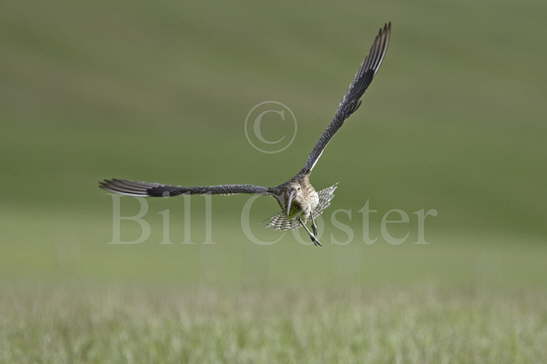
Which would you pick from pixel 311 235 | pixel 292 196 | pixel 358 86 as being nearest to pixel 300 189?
pixel 292 196

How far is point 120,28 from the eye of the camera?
98.2m

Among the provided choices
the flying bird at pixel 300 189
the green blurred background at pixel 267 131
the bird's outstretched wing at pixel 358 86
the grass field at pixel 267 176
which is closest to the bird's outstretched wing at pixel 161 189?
the flying bird at pixel 300 189

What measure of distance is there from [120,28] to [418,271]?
239 feet

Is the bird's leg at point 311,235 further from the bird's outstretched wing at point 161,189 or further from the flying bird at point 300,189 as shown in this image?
the bird's outstretched wing at point 161,189

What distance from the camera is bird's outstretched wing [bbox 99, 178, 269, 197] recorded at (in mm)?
2527

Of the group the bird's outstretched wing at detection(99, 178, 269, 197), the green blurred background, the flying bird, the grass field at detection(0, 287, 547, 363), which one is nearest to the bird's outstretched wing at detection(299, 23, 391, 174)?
the flying bird

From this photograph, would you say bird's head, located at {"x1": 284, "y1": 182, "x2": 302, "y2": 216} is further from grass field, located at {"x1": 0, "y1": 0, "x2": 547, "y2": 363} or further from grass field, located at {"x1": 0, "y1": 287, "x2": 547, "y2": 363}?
grass field, located at {"x1": 0, "y1": 287, "x2": 547, "y2": 363}

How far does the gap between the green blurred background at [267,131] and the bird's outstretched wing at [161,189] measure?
14.7 metres

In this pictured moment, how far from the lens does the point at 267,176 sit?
5000 cm

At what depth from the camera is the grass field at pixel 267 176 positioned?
12359mm

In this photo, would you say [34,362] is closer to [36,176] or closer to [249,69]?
[36,176]

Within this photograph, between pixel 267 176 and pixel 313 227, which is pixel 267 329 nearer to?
pixel 313 227

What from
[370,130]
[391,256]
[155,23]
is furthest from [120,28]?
[391,256]

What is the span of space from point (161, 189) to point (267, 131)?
11724 mm
